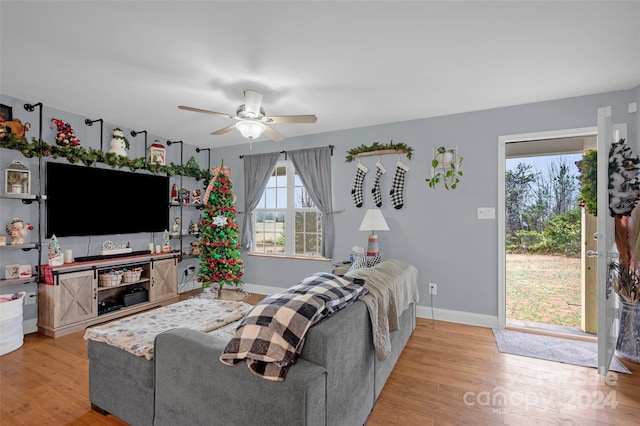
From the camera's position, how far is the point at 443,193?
354cm

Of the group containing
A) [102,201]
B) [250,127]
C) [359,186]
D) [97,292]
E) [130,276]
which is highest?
[250,127]

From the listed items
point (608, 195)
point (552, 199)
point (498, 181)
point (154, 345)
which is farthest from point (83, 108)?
point (552, 199)

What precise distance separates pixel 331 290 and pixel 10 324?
314cm

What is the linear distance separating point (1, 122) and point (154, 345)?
2.98 metres

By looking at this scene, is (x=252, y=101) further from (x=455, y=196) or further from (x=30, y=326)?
(x=30, y=326)

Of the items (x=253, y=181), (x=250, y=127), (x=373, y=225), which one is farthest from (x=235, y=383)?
(x=253, y=181)

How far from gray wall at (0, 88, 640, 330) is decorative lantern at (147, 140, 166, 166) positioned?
0.56 ft

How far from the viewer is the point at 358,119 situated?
3703mm

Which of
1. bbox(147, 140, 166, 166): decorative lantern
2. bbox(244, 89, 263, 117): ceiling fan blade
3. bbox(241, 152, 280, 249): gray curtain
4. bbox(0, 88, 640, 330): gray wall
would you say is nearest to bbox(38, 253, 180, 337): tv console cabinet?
bbox(0, 88, 640, 330): gray wall

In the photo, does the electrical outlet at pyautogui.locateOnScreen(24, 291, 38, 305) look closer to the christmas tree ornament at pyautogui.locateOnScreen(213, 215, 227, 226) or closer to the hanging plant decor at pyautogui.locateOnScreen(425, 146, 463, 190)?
the christmas tree ornament at pyautogui.locateOnScreen(213, 215, 227, 226)

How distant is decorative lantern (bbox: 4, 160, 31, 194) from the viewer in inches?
117

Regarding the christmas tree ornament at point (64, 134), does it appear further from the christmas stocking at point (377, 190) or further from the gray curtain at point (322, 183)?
the christmas stocking at point (377, 190)

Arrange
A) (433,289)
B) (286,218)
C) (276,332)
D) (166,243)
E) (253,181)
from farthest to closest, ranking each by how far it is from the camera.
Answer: (253,181) → (286,218) → (166,243) → (433,289) → (276,332)

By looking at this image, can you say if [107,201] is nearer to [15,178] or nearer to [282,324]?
[15,178]
